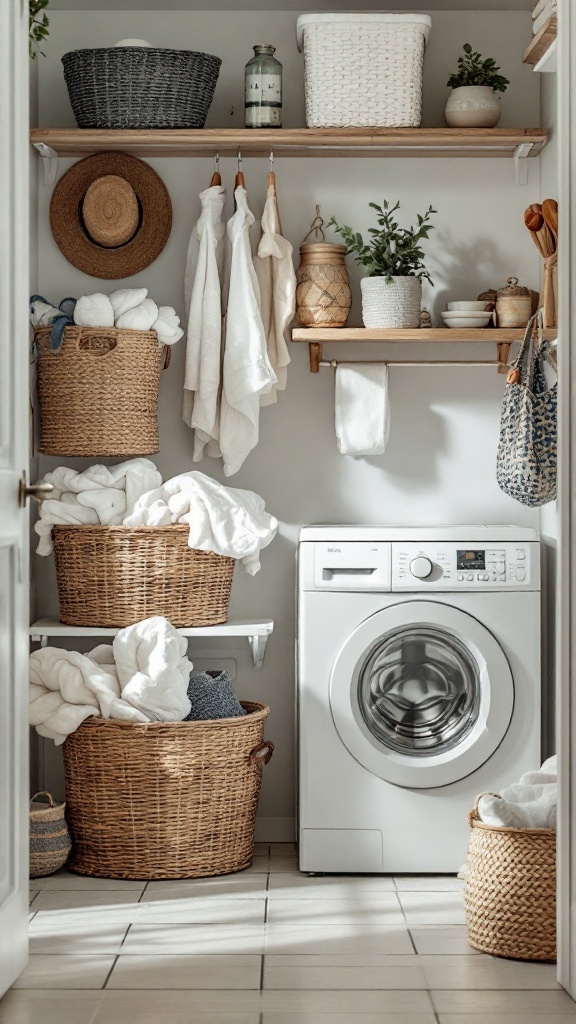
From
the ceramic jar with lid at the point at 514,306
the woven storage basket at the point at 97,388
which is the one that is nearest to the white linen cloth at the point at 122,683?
the woven storage basket at the point at 97,388

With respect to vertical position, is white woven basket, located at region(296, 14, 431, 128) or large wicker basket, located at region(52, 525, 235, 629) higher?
white woven basket, located at region(296, 14, 431, 128)

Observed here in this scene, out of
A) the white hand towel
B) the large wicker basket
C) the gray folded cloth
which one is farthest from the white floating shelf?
the white hand towel

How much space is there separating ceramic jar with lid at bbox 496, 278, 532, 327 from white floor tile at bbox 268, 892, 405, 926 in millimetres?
1599

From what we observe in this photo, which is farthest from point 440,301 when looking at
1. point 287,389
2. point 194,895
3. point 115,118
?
point 194,895

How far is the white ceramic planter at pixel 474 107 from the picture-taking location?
326 cm

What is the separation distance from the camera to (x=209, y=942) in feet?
8.41

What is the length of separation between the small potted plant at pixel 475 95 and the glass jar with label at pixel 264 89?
0.49 metres

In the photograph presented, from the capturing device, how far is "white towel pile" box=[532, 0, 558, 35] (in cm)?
279

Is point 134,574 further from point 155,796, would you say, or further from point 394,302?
point 394,302

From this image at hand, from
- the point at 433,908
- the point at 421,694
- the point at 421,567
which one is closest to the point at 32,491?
the point at 421,567

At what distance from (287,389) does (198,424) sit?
1.07 feet

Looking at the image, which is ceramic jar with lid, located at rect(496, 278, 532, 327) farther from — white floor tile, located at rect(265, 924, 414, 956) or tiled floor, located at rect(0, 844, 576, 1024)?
white floor tile, located at rect(265, 924, 414, 956)

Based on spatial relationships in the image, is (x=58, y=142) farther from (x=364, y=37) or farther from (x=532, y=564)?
(x=532, y=564)

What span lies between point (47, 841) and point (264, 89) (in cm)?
214
